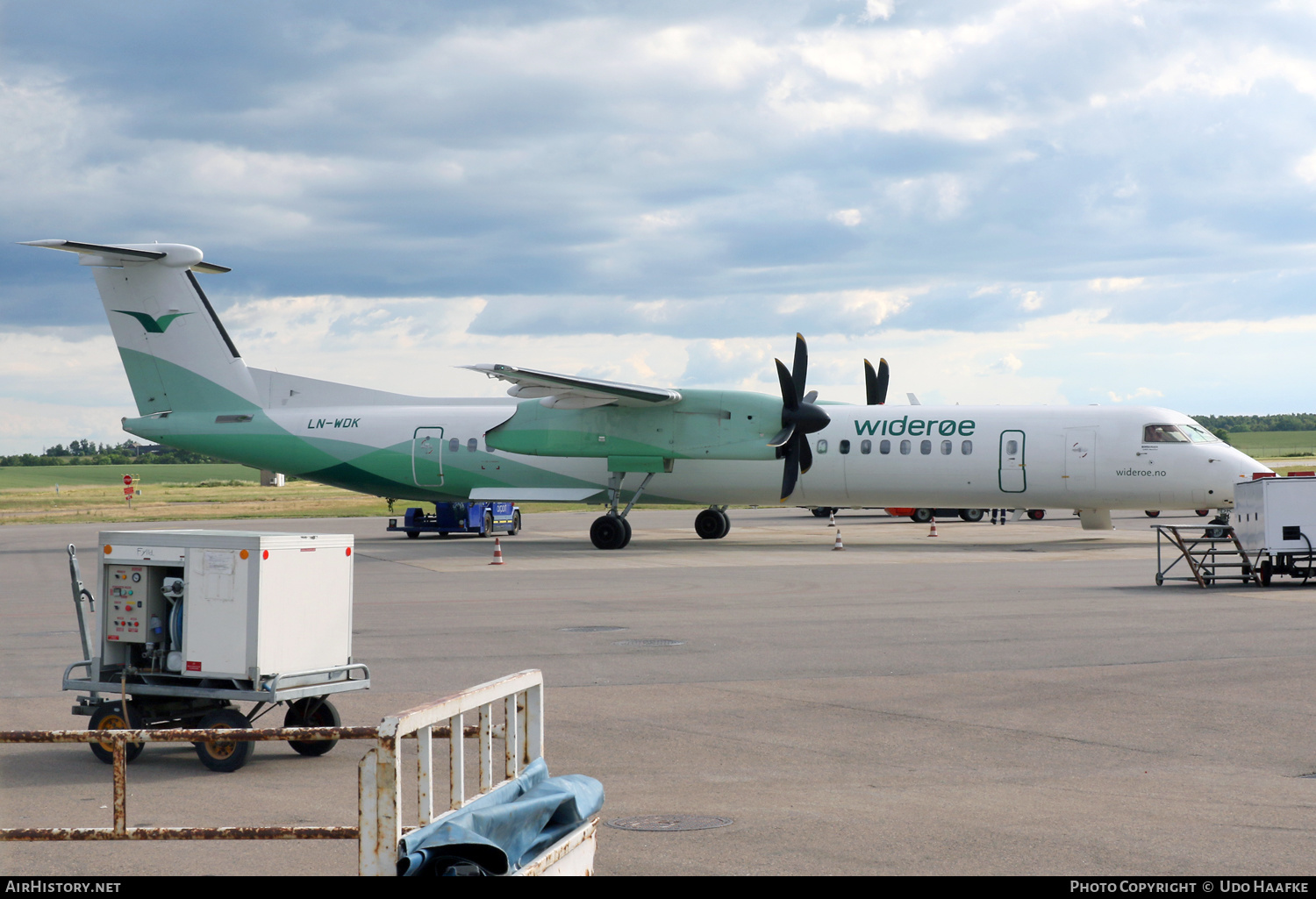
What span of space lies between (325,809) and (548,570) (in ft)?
53.8

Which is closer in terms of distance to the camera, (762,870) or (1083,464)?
(762,870)

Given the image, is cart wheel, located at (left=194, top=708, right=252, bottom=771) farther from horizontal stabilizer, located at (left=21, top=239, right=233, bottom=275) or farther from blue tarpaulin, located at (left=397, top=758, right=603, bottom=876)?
horizontal stabilizer, located at (left=21, top=239, right=233, bottom=275)

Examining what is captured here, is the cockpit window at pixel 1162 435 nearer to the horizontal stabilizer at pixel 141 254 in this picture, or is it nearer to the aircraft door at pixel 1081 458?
the aircraft door at pixel 1081 458

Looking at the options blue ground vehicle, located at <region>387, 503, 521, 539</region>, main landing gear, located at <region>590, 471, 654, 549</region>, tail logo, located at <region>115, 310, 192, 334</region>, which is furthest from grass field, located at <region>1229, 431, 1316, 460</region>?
tail logo, located at <region>115, 310, 192, 334</region>

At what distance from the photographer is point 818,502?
96.5 feet

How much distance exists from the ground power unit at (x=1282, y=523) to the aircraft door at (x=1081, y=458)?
7.25m

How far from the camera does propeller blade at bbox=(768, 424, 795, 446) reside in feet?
90.9

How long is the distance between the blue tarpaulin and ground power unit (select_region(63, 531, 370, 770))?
3840mm

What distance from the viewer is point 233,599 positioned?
26.7ft

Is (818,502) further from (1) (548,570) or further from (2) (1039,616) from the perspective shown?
(2) (1039,616)

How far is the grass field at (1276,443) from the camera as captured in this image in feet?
354

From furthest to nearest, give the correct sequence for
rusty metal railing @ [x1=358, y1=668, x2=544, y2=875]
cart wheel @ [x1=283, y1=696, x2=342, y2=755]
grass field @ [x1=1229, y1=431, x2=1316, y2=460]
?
grass field @ [x1=1229, y1=431, x2=1316, y2=460] → cart wheel @ [x1=283, y1=696, x2=342, y2=755] → rusty metal railing @ [x1=358, y1=668, x2=544, y2=875]

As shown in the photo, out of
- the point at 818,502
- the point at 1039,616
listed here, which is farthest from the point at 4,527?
the point at 1039,616

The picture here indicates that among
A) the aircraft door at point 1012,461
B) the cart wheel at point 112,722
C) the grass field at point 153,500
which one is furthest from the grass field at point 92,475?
the cart wheel at point 112,722
